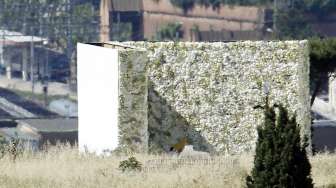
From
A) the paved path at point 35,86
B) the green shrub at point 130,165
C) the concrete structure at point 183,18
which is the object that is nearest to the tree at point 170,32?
the concrete structure at point 183,18

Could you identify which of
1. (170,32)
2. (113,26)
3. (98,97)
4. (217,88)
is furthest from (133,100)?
(113,26)

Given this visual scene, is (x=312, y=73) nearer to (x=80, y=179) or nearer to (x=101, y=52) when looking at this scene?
(x=101, y=52)

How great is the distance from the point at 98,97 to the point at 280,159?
9.91 meters

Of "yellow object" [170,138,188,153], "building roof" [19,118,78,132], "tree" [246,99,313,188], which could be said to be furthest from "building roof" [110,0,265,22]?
"tree" [246,99,313,188]

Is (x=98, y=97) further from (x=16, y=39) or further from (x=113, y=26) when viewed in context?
(x=113, y=26)

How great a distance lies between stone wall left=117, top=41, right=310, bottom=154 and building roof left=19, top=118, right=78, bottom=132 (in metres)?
39.4

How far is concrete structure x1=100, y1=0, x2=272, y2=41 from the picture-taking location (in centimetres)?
14850

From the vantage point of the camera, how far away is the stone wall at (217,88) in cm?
2864

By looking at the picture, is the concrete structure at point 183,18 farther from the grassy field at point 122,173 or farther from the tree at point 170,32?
the grassy field at point 122,173

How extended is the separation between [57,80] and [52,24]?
6043 mm

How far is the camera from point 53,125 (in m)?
77.2

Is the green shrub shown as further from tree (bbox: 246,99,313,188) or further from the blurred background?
the blurred background

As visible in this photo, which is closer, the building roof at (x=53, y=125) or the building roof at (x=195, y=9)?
the building roof at (x=53, y=125)

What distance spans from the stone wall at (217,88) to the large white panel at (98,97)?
945mm
